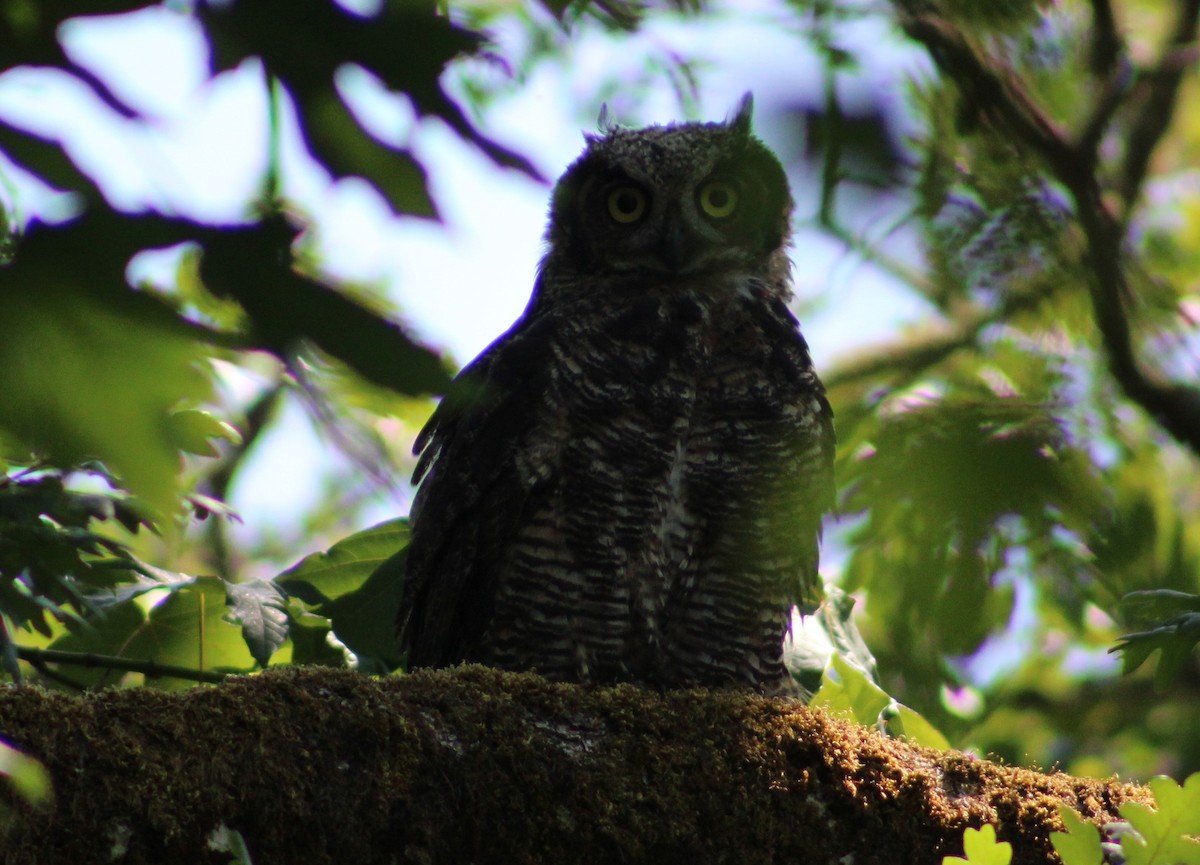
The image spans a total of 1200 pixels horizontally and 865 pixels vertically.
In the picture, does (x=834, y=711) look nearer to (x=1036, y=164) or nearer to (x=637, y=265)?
(x=637, y=265)

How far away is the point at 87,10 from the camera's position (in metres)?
0.71

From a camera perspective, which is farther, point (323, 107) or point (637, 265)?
point (637, 265)

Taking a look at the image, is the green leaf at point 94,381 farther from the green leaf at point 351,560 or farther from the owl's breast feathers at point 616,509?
the owl's breast feathers at point 616,509

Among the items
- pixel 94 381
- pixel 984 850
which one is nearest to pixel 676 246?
pixel 984 850

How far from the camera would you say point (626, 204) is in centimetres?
405

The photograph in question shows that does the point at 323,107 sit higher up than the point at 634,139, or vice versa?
the point at 634,139

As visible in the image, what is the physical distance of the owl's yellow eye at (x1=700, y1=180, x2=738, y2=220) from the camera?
3.96 metres

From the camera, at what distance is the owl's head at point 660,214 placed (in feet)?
12.8

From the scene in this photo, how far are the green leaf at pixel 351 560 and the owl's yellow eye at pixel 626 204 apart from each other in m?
1.22

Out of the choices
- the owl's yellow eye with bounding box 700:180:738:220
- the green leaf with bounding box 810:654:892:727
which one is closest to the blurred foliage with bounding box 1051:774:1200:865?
the green leaf with bounding box 810:654:892:727

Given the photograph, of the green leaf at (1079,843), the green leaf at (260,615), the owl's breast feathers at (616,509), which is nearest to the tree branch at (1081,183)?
the green leaf at (1079,843)

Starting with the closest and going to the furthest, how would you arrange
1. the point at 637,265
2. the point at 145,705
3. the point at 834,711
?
1. the point at 145,705
2. the point at 834,711
3. the point at 637,265

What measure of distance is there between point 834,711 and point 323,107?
8.67ft

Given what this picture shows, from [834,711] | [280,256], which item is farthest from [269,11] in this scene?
[834,711]
